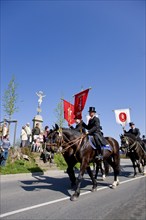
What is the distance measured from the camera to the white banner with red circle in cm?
1661

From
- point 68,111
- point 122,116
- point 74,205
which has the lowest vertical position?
point 74,205

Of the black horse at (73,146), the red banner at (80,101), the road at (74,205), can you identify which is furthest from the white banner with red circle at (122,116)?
the black horse at (73,146)

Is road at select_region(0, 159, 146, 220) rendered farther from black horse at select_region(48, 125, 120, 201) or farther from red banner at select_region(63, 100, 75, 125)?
red banner at select_region(63, 100, 75, 125)

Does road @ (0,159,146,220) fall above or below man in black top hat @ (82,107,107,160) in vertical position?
below

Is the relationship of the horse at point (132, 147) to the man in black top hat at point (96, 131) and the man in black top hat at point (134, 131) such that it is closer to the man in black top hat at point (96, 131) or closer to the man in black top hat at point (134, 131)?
the man in black top hat at point (134, 131)

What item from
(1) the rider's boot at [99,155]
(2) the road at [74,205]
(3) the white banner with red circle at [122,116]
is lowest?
(2) the road at [74,205]

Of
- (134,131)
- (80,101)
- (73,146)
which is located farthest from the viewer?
(134,131)

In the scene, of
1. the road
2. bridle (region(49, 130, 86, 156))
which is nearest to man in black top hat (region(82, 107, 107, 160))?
bridle (region(49, 130, 86, 156))

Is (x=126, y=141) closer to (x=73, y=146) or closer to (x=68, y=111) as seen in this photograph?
(x=73, y=146)

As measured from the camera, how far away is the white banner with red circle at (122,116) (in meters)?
16.6

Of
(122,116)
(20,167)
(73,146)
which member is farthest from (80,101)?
(20,167)

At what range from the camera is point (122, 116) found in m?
16.7

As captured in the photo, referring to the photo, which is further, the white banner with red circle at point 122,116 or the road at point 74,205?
the white banner with red circle at point 122,116

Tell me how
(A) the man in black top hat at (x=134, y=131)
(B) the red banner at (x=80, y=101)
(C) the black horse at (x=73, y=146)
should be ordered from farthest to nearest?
(A) the man in black top hat at (x=134, y=131) → (B) the red banner at (x=80, y=101) → (C) the black horse at (x=73, y=146)
